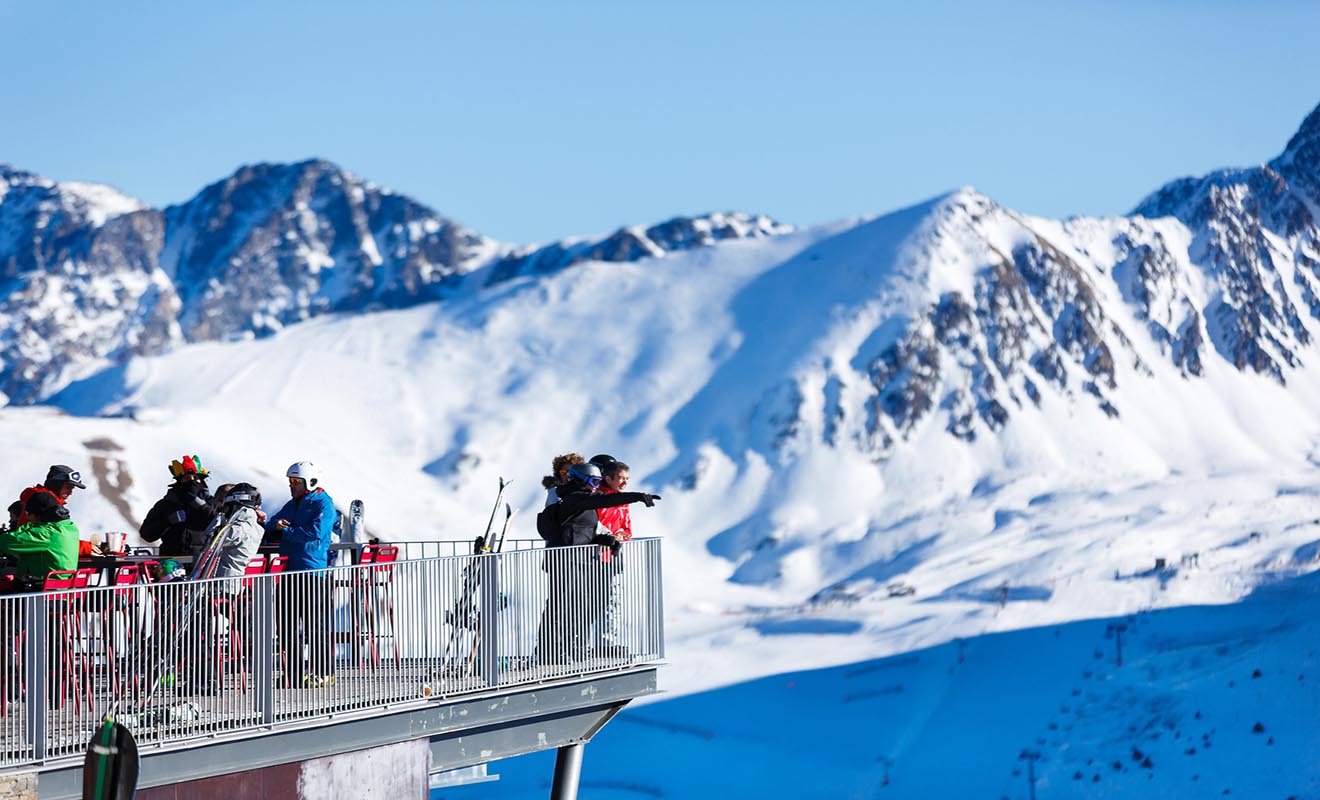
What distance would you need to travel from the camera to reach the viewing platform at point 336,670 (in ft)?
42.6

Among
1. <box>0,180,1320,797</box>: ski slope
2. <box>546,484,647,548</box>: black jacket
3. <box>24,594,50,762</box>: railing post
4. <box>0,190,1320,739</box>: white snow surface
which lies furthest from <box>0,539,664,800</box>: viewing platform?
<box>0,190,1320,739</box>: white snow surface

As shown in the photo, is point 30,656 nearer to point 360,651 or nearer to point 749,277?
point 360,651

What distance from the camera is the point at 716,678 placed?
229ft

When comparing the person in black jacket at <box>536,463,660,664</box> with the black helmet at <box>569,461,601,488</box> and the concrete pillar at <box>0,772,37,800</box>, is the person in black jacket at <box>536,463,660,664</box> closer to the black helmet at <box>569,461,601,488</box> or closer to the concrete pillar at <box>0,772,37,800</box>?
the black helmet at <box>569,461,601,488</box>

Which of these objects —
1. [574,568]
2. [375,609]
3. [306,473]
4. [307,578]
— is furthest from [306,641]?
[574,568]

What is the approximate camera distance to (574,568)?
17.6 metres

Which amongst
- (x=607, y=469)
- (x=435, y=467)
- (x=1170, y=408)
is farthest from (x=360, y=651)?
(x=1170, y=408)

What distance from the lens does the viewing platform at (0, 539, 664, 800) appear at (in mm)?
12977

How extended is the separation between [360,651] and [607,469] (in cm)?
352

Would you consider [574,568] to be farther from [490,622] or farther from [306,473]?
[306,473]

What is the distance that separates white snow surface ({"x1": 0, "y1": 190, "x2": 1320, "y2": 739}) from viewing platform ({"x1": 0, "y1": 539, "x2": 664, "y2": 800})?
51785 millimetres

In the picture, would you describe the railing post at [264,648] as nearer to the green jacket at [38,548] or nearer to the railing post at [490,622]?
the green jacket at [38,548]

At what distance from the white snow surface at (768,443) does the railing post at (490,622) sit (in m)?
52.9

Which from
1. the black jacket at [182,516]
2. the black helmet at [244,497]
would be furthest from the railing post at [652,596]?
the black helmet at [244,497]
